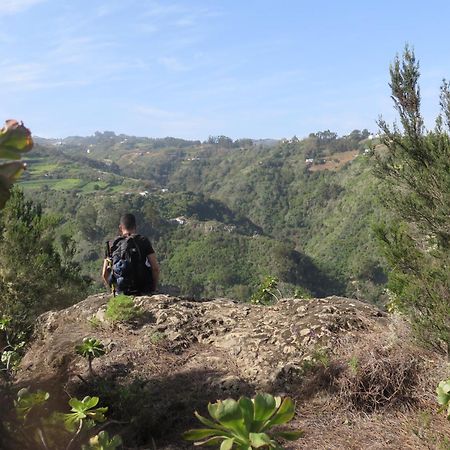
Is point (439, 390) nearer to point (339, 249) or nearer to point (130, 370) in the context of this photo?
point (130, 370)

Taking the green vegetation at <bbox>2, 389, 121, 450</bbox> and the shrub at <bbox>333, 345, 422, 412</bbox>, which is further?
the shrub at <bbox>333, 345, 422, 412</bbox>

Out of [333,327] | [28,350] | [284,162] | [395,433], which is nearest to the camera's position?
[395,433]

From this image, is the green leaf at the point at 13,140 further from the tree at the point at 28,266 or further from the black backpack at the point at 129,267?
the tree at the point at 28,266

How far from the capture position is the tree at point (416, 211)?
176 inches

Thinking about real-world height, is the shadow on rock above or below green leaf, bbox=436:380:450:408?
below

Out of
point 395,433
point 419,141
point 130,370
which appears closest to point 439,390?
point 395,433

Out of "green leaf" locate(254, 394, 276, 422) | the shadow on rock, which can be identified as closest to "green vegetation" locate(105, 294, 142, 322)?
the shadow on rock

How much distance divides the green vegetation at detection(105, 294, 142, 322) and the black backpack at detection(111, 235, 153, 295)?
0.31 m

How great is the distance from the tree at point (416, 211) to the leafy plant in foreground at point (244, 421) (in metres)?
3.02

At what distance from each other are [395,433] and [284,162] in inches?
5867

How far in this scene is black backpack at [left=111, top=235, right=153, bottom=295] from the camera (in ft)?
18.7

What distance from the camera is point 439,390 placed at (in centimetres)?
234

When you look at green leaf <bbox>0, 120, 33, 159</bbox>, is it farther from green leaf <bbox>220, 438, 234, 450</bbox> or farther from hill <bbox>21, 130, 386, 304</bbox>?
hill <bbox>21, 130, 386, 304</bbox>

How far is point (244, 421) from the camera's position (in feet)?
5.45
